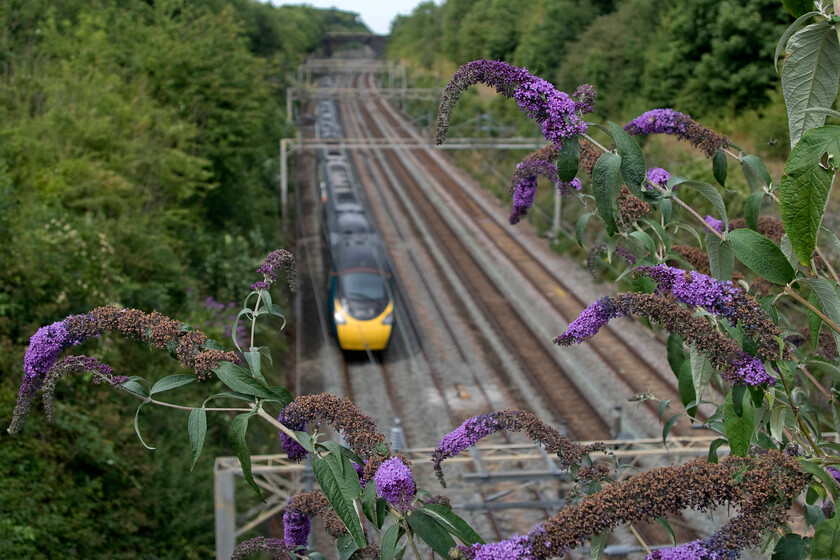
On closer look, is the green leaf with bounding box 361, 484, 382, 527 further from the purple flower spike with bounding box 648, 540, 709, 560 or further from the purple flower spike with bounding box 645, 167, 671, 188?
the purple flower spike with bounding box 645, 167, 671, 188

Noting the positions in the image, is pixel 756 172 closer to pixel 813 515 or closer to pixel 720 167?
pixel 720 167

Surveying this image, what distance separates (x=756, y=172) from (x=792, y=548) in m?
1.53

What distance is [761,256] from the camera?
2434mm

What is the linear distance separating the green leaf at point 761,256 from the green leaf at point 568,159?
0.57 metres

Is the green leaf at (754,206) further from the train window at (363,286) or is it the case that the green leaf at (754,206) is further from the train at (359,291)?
the train window at (363,286)

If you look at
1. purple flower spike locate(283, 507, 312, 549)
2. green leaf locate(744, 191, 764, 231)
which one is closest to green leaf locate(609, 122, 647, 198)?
green leaf locate(744, 191, 764, 231)

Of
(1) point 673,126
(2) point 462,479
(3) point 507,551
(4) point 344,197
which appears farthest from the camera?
(4) point 344,197

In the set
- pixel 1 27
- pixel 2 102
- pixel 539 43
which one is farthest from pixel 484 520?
pixel 539 43

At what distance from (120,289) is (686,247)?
11417mm

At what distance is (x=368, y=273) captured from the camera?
19203 mm

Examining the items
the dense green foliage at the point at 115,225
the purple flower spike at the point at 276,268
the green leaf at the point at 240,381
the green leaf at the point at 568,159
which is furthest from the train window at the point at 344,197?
the green leaf at the point at 240,381

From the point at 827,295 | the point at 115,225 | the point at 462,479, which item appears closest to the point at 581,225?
the point at 827,295

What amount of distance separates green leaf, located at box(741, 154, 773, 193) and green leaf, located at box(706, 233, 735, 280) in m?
0.45

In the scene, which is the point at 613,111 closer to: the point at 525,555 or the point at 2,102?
the point at 2,102
